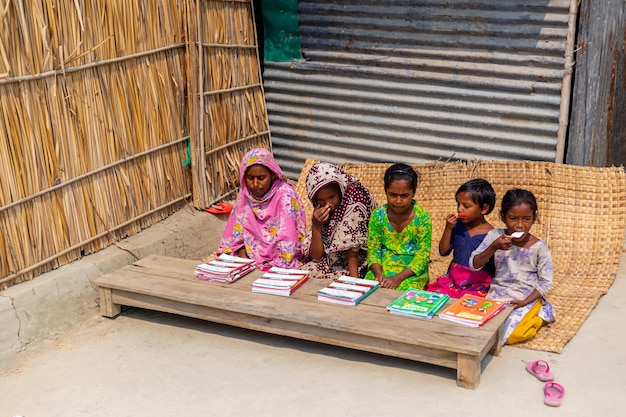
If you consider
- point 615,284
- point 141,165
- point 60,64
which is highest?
point 60,64

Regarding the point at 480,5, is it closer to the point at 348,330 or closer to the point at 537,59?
the point at 537,59

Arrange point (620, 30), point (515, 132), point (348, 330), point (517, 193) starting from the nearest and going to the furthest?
1. point (348, 330)
2. point (517, 193)
3. point (620, 30)
4. point (515, 132)

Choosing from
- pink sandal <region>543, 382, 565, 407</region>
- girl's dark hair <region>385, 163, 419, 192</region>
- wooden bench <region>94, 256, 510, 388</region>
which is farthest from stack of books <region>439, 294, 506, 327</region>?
girl's dark hair <region>385, 163, 419, 192</region>

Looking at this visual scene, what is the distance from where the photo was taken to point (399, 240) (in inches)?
185

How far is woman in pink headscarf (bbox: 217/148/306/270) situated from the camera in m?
4.99

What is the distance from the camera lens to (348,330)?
3967 mm

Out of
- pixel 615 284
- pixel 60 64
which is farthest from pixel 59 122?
pixel 615 284

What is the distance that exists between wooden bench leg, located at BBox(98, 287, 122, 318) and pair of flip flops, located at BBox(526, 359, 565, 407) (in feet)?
8.11

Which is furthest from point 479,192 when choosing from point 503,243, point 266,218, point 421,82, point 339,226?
point 421,82

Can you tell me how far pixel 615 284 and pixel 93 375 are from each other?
331 cm

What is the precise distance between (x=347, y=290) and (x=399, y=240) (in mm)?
582

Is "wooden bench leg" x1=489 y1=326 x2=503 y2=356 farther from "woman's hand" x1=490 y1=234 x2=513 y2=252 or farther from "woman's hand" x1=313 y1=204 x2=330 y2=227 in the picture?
"woman's hand" x1=313 y1=204 x2=330 y2=227

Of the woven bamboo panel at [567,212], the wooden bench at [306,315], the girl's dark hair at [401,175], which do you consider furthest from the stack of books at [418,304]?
the woven bamboo panel at [567,212]

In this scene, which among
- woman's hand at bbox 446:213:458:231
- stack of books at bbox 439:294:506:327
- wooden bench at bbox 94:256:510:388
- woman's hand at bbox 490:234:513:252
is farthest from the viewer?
woman's hand at bbox 446:213:458:231
